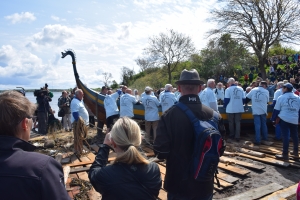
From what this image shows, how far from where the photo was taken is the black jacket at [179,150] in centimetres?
Answer: 246

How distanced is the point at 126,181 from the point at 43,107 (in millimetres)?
9105

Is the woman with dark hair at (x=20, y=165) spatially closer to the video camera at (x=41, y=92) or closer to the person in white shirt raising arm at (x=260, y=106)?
the person in white shirt raising arm at (x=260, y=106)

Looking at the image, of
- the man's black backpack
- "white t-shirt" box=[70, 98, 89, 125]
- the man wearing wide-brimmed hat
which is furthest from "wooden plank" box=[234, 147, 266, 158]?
the man's black backpack

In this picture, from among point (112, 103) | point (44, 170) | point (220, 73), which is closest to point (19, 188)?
point (44, 170)

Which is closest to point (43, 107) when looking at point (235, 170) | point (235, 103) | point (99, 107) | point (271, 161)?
point (99, 107)

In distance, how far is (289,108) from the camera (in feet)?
19.4

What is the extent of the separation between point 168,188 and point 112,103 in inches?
244

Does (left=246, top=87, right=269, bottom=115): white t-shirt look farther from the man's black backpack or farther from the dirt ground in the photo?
the man's black backpack

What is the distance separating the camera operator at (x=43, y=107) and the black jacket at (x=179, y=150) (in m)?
8.57

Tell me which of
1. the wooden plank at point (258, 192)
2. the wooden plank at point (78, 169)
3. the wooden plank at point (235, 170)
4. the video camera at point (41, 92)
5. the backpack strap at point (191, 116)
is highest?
the video camera at point (41, 92)

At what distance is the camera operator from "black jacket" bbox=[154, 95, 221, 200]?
8571 millimetres

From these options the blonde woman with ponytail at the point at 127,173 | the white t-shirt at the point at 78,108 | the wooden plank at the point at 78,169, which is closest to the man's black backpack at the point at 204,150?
the blonde woman with ponytail at the point at 127,173

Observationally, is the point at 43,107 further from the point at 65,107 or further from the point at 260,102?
the point at 260,102

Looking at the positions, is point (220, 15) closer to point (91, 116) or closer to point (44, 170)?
point (91, 116)
